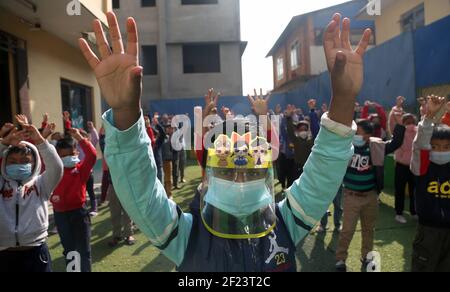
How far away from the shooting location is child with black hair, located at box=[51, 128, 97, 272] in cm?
379

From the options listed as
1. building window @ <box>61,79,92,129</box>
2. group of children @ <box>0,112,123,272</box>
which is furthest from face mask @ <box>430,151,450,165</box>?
building window @ <box>61,79,92,129</box>

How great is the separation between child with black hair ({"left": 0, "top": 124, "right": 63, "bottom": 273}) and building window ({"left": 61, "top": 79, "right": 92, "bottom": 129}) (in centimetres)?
698

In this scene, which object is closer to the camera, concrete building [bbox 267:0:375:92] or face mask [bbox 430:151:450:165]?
face mask [bbox 430:151:450:165]

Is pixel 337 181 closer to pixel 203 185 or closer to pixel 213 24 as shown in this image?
pixel 203 185

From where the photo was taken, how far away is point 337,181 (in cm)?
158

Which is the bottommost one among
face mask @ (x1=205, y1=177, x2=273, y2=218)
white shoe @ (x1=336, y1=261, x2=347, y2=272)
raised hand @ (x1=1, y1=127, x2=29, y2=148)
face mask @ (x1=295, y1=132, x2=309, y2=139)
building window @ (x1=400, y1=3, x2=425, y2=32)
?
white shoe @ (x1=336, y1=261, x2=347, y2=272)

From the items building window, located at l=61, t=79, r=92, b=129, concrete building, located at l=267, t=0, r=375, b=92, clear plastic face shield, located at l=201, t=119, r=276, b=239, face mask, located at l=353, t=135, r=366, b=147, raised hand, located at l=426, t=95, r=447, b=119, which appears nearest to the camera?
clear plastic face shield, located at l=201, t=119, r=276, b=239

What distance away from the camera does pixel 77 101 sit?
10.6 m

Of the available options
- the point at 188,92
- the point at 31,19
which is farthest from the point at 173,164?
the point at 188,92

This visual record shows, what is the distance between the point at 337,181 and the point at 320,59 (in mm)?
19521

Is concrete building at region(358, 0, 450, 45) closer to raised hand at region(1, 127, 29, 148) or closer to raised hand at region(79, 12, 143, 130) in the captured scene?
raised hand at region(1, 127, 29, 148)

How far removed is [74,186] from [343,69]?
3285 millimetres

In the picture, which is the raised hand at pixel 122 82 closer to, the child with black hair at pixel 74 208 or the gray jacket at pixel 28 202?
the gray jacket at pixel 28 202

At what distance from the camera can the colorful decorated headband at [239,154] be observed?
1800 mm
